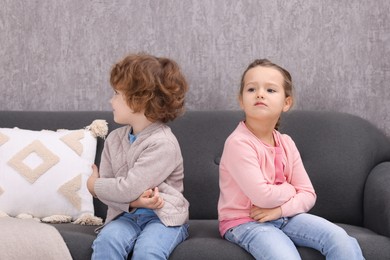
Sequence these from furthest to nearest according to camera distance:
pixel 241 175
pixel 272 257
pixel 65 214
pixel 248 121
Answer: pixel 65 214 → pixel 248 121 → pixel 241 175 → pixel 272 257

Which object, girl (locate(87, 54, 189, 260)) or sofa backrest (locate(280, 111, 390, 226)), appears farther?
sofa backrest (locate(280, 111, 390, 226))

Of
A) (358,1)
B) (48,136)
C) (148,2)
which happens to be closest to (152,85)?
(48,136)

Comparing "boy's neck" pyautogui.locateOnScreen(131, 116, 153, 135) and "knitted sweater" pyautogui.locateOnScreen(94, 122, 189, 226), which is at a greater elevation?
"boy's neck" pyautogui.locateOnScreen(131, 116, 153, 135)

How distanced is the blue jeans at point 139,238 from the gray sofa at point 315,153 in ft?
0.94

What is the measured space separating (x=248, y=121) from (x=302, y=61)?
2.31ft

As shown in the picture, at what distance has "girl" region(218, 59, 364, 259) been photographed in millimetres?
2049

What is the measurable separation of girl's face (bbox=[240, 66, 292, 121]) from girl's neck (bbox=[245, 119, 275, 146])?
31 mm

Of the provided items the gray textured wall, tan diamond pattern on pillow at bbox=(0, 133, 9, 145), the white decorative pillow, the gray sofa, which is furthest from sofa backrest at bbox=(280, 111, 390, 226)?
tan diamond pattern on pillow at bbox=(0, 133, 9, 145)

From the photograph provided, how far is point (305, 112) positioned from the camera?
272 centimetres

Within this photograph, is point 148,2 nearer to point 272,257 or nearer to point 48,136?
point 48,136

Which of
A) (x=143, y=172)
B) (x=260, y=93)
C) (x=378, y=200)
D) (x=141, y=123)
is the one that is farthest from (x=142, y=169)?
(x=378, y=200)

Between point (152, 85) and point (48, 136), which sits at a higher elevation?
point (152, 85)

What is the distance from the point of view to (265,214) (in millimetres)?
2156

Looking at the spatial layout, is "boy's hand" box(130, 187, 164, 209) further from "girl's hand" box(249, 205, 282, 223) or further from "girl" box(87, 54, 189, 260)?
"girl's hand" box(249, 205, 282, 223)
